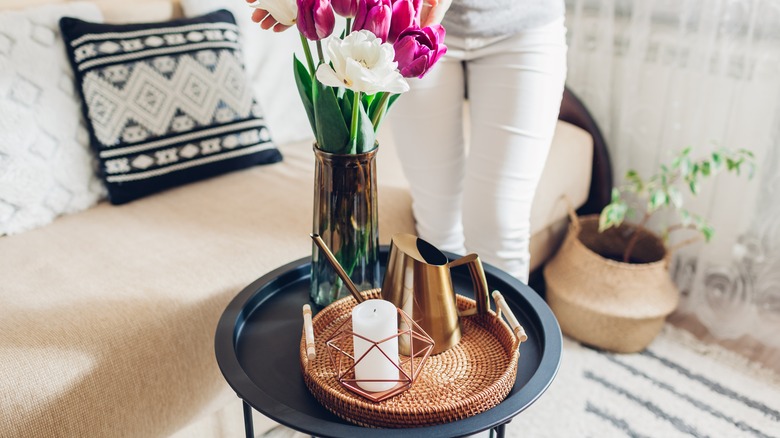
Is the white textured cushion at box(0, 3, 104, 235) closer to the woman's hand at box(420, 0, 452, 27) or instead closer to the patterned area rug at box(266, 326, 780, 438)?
the patterned area rug at box(266, 326, 780, 438)

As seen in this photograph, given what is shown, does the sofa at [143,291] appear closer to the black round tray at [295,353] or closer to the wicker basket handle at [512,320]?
the black round tray at [295,353]

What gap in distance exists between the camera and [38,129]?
1.30 metres

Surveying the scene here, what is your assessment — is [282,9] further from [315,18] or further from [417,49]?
[417,49]

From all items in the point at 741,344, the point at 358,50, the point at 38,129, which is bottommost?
the point at 741,344

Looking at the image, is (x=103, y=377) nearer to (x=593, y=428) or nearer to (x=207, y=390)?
(x=207, y=390)

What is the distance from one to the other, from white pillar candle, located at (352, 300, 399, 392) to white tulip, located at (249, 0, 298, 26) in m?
0.35

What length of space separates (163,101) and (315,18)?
0.76 meters

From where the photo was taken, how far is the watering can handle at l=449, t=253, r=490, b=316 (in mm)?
833

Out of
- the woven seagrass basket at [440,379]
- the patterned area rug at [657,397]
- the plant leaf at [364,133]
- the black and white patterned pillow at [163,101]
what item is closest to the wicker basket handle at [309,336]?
the woven seagrass basket at [440,379]

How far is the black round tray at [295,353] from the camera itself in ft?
2.39

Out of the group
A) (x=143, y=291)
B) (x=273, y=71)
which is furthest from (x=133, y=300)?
(x=273, y=71)

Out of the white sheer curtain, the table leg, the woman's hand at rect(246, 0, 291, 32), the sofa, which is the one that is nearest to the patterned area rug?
the white sheer curtain

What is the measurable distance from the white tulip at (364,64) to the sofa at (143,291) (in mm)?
537

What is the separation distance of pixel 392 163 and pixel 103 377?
2.80 feet
